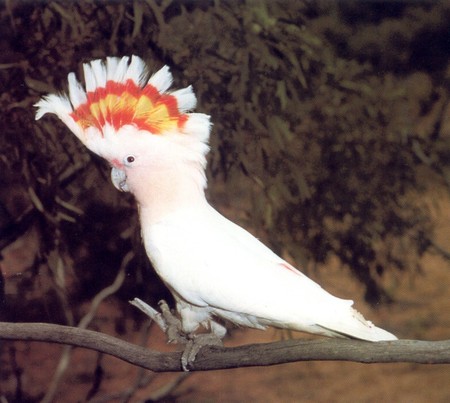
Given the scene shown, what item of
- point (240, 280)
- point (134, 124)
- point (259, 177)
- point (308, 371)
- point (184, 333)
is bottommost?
point (308, 371)

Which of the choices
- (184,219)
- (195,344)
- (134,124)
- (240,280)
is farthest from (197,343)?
(134,124)

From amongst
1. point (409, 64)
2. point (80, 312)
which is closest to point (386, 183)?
point (409, 64)

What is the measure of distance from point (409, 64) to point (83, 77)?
881 mm

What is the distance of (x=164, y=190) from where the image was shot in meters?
1.53

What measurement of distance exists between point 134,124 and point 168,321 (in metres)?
0.51

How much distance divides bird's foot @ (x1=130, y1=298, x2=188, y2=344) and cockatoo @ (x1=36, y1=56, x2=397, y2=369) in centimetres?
3

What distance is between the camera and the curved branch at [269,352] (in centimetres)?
132

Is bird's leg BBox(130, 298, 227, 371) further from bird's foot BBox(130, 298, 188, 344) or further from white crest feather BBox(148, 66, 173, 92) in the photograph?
white crest feather BBox(148, 66, 173, 92)

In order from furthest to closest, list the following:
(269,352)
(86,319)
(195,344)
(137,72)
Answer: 1. (86,319)
2. (137,72)
3. (195,344)
4. (269,352)

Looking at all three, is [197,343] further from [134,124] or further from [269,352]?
[134,124]

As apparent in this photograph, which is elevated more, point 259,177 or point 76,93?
point 76,93


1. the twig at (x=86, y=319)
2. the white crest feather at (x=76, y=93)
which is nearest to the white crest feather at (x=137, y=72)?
the white crest feather at (x=76, y=93)

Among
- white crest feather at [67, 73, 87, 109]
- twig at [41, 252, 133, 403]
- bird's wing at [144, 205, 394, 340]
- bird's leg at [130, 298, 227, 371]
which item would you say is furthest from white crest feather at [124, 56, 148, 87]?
bird's leg at [130, 298, 227, 371]

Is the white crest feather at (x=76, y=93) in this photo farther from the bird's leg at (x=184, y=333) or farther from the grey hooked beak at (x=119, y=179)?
the bird's leg at (x=184, y=333)
